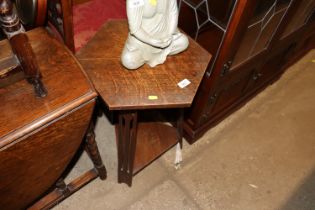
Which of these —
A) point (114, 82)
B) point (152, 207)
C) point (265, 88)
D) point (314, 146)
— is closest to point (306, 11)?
point (265, 88)

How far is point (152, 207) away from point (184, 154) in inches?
15.7

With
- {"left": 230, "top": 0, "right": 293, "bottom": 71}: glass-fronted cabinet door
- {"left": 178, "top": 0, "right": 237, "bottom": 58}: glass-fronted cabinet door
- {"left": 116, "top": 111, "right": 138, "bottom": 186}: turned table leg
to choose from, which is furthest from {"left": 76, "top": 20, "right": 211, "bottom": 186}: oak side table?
{"left": 230, "top": 0, "right": 293, "bottom": 71}: glass-fronted cabinet door

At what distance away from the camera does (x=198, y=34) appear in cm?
146

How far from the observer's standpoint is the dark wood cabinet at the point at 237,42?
128 centimetres

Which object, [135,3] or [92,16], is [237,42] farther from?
[92,16]

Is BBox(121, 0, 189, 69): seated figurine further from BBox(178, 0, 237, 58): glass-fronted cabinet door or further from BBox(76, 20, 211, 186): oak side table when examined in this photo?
BBox(178, 0, 237, 58): glass-fronted cabinet door

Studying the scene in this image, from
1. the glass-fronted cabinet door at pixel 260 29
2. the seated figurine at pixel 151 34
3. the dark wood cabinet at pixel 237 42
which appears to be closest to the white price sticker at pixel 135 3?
the seated figurine at pixel 151 34

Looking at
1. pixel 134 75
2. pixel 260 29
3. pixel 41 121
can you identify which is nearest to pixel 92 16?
pixel 134 75

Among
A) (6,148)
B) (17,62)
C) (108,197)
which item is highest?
(17,62)

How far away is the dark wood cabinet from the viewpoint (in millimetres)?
1276

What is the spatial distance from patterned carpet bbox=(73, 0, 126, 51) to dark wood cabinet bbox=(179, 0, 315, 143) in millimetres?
347

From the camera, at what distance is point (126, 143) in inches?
54.6

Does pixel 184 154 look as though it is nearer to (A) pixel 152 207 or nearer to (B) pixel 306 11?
(A) pixel 152 207

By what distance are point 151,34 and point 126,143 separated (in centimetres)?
54
